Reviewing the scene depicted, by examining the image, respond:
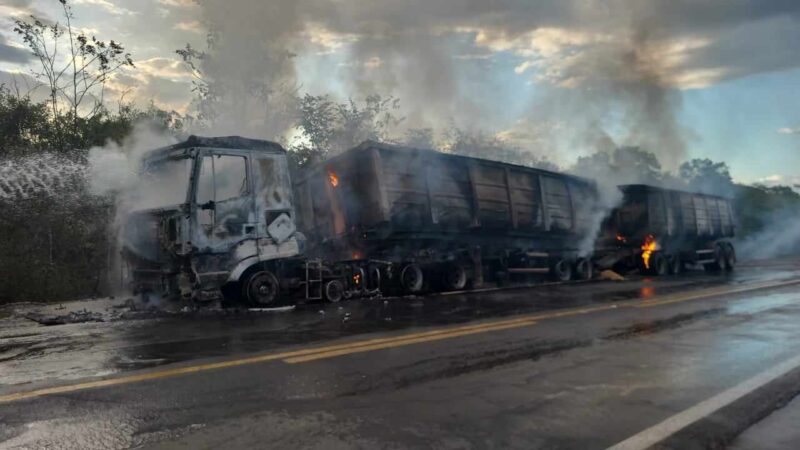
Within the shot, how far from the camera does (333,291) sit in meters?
11.3

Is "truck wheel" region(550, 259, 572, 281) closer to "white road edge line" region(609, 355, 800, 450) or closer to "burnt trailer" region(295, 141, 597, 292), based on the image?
"burnt trailer" region(295, 141, 597, 292)

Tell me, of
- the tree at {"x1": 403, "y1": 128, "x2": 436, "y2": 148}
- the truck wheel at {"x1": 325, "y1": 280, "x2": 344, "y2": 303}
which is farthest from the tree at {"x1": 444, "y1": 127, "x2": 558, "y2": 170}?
the truck wheel at {"x1": 325, "y1": 280, "x2": 344, "y2": 303}

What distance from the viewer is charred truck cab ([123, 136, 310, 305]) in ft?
30.5

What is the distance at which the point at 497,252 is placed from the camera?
15.3m

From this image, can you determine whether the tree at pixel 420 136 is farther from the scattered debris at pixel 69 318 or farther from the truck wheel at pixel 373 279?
the scattered debris at pixel 69 318

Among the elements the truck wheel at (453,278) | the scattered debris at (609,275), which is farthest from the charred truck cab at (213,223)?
the scattered debris at (609,275)

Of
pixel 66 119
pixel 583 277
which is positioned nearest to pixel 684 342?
pixel 583 277

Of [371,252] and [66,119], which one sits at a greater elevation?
[66,119]

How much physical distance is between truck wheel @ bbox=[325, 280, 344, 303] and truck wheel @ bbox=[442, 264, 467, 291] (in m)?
3.55

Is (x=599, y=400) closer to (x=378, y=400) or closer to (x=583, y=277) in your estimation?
(x=378, y=400)

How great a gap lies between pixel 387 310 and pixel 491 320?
6.95ft

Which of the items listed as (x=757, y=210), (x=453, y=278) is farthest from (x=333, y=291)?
(x=757, y=210)

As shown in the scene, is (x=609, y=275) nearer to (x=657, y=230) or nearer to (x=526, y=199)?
(x=657, y=230)

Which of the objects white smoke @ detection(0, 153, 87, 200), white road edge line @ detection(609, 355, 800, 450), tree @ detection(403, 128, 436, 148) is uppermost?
tree @ detection(403, 128, 436, 148)
